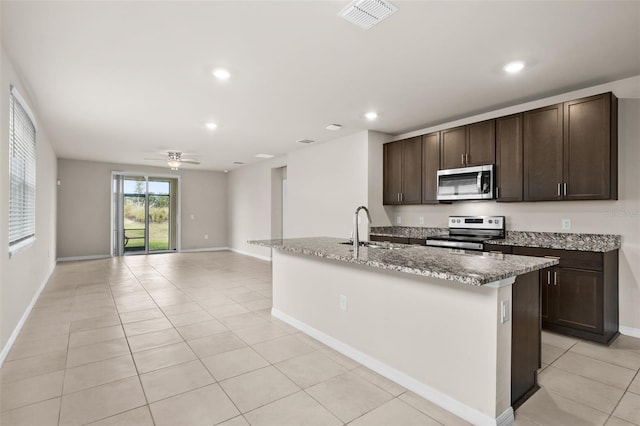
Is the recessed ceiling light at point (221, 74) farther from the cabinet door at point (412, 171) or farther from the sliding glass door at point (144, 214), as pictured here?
the sliding glass door at point (144, 214)

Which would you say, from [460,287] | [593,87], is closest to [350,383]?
[460,287]

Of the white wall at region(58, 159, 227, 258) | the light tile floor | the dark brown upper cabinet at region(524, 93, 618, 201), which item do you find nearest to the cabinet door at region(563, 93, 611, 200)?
the dark brown upper cabinet at region(524, 93, 618, 201)

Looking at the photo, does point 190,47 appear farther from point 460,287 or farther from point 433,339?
point 433,339

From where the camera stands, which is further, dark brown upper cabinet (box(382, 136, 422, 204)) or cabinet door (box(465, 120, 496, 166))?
dark brown upper cabinet (box(382, 136, 422, 204))

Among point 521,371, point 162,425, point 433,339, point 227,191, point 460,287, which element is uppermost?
point 227,191

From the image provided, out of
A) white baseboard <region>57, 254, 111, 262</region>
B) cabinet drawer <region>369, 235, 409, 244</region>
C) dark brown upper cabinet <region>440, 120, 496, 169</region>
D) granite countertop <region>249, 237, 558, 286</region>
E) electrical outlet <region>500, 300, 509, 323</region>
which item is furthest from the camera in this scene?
white baseboard <region>57, 254, 111, 262</region>

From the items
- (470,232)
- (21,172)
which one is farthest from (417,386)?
(21,172)

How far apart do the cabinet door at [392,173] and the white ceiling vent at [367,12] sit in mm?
3060

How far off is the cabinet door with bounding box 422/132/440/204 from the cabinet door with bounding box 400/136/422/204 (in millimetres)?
68

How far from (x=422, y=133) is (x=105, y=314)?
5008 mm

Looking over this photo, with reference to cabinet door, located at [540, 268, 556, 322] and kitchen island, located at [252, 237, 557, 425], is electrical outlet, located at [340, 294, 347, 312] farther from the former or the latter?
cabinet door, located at [540, 268, 556, 322]

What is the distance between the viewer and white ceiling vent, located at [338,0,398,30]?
2.09 m

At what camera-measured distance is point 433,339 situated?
7.01 ft

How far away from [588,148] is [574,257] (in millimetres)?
1078
